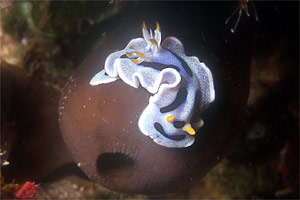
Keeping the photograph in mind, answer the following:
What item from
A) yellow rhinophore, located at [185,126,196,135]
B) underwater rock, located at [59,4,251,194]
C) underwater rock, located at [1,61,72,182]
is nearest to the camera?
yellow rhinophore, located at [185,126,196,135]

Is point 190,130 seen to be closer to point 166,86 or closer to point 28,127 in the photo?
point 166,86

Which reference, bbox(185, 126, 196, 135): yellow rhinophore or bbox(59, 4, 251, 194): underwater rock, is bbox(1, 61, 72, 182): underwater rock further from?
bbox(185, 126, 196, 135): yellow rhinophore

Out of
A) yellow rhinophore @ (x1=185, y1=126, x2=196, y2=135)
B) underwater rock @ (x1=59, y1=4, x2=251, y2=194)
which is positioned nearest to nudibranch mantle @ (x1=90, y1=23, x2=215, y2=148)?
yellow rhinophore @ (x1=185, y1=126, x2=196, y2=135)

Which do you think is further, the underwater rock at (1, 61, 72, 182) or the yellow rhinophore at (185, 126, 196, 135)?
the underwater rock at (1, 61, 72, 182)

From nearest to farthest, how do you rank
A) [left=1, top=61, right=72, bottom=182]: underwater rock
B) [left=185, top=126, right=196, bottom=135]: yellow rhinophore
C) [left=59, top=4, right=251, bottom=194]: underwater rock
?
[left=185, top=126, right=196, bottom=135]: yellow rhinophore, [left=59, top=4, right=251, bottom=194]: underwater rock, [left=1, top=61, right=72, bottom=182]: underwater rock

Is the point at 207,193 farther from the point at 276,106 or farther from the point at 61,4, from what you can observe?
the point at 61,4

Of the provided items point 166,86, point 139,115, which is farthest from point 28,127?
point 166,86
